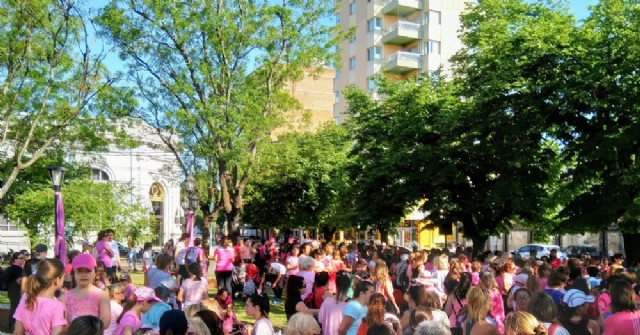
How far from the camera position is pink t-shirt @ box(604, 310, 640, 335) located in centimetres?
666

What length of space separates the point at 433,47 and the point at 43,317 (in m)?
51.7

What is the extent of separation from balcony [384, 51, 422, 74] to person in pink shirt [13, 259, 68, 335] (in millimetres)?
49256

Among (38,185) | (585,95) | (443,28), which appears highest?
(443,28)

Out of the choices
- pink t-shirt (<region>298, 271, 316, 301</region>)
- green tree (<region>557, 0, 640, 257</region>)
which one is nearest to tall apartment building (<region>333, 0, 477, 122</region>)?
green tree (<region>557, 0, 640, 257</region>)

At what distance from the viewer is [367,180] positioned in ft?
95.6

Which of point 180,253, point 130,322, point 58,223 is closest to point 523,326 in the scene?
point 130,322

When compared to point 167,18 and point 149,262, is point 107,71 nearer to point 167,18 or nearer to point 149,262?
point 167,18

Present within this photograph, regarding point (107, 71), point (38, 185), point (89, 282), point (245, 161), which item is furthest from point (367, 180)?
point (89, 282)

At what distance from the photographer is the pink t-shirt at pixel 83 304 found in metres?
6.75

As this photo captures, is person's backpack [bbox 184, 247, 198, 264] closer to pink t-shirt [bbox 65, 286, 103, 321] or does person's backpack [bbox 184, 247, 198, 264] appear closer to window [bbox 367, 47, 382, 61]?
pink t-shirt [bbox 65, 286, 103, 321]

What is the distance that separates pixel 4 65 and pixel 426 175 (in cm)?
1449

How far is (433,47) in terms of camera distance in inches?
2188

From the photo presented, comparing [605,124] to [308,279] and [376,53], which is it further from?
[376,53]

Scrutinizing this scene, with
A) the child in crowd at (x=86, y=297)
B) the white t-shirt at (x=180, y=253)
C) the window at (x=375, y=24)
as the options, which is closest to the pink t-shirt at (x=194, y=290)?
the child in crowd at (x=86, y=297)
